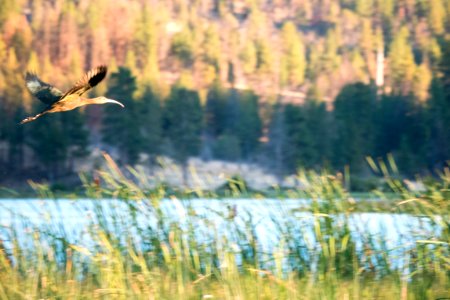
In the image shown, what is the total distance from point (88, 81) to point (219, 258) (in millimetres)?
1772

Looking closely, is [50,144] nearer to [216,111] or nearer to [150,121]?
[150,121]

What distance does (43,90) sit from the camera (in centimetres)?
475

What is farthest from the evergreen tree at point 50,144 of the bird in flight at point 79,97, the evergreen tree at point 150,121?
the bird in flight at point 79,97

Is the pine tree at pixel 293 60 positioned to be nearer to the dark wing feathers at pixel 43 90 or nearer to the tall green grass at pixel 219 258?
the tall green grass at pixel 219 258

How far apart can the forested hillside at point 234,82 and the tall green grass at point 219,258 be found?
985 inches

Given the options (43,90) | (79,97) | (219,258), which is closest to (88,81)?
(79,97)

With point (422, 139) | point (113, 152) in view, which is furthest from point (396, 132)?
point (113, 152)

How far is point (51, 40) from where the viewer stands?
38.9m

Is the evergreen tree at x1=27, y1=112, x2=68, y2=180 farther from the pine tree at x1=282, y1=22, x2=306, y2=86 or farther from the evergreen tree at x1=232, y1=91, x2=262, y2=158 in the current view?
the pine tree at x1=282, y1=22, x2=306, y2=86

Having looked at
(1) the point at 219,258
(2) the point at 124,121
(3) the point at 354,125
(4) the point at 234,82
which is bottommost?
(1) the point at 219,258

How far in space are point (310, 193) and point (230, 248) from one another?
77cm

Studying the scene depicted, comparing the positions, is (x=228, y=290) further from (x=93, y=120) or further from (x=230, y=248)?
(x=93, y=120)

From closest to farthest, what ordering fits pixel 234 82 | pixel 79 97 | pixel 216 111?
pixel 79 97 → pixel 216 111 → pixel 234 82

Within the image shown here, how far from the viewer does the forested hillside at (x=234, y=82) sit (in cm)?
3231
